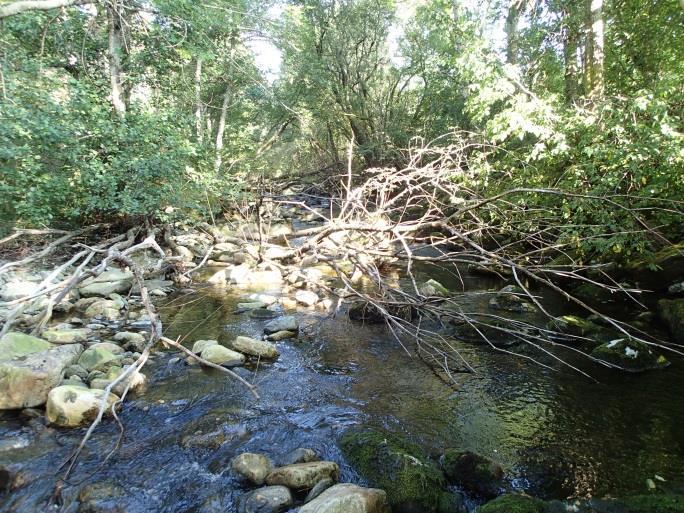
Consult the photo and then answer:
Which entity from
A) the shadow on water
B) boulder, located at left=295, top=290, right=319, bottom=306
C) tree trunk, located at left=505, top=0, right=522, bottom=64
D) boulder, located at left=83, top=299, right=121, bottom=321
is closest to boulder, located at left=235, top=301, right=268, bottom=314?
boulder, located at left=295, top=290, right=319, bottom=306

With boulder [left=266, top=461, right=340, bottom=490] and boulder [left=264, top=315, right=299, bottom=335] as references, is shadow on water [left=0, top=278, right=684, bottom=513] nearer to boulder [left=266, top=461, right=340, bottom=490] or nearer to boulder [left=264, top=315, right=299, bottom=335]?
boulder [left=266, top=461, right=340, bottom=490]

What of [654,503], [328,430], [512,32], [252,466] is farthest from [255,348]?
[512,32]

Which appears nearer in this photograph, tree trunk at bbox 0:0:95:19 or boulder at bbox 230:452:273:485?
boulder at bbox 230:452:273:485

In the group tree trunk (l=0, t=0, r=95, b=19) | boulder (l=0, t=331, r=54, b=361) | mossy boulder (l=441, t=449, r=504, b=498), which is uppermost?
tree trunk (l=0, t=0, r=95, b=19)

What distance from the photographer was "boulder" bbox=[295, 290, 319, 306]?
819 cm

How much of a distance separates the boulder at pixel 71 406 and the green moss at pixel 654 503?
4.30m

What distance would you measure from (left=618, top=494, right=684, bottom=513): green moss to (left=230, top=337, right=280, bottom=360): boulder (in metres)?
4.10

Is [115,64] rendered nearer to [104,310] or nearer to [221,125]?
[221,125]

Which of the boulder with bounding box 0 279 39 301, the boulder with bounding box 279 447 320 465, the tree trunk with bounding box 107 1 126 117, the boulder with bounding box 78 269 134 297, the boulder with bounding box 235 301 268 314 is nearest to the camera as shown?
the boulder with bounding box 279 447 320 465

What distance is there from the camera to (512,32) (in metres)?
12.5

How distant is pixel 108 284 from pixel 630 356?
9.03m

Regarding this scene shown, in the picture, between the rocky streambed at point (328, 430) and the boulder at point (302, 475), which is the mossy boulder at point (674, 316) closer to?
the rocky streambed at point (328, 430)

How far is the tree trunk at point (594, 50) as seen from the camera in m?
8.59

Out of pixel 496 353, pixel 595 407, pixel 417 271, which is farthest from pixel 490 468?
pixel 417 271
